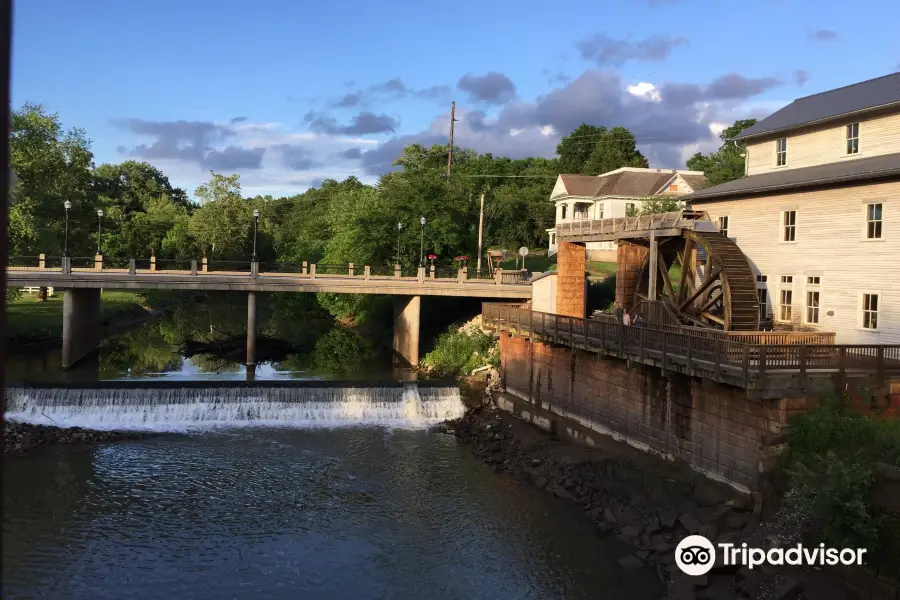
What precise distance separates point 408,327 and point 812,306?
2146 centimetres

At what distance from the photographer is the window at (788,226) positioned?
23680mm

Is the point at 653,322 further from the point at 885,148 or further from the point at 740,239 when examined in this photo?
the point at 885,148

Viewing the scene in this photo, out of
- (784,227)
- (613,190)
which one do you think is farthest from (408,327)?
(613,190)

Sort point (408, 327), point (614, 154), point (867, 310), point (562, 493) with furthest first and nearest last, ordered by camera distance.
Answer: point (614, 154) → point (408, 327) → point (867, 310) → point (562, 493)

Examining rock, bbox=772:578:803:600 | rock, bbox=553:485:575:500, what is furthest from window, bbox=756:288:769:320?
rock, bbox=772:578:803:600

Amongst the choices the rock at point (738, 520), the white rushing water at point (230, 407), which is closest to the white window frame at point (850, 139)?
the rock at point (738, 520)

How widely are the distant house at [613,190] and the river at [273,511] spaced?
3475 centimetres

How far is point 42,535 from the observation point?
54.8ft

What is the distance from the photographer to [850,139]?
77.4 feet

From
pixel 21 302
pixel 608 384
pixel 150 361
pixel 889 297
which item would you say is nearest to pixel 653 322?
pixel 608 384

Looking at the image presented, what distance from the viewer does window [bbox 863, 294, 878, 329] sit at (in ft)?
67.0

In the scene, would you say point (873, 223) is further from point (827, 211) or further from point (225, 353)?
point (225, 353)

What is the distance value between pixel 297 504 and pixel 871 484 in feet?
44.3

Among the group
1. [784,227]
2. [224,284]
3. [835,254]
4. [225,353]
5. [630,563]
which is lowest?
[630,563]
